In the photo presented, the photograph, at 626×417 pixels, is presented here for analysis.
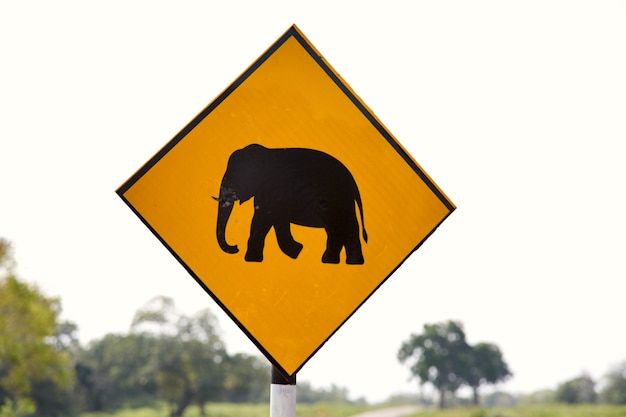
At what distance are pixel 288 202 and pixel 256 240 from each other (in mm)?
151

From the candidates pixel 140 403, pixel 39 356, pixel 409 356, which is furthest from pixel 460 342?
pixel 39 356

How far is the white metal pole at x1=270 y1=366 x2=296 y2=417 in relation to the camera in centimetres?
203

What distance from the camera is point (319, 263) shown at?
2.11 metres

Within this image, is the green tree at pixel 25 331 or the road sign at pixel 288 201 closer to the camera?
the road sign at pixel 288 201

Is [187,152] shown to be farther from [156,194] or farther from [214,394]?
[214,394]

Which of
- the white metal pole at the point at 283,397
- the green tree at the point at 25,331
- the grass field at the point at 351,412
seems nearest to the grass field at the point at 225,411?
the grass field at the point at 351,412

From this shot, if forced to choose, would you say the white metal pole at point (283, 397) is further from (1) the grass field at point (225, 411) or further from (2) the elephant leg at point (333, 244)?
(1) the grass field at point (225, 411)

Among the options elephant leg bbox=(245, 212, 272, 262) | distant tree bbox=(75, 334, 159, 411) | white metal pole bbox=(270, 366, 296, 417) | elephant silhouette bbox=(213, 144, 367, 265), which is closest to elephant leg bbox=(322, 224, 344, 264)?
elephant silhouette bbox=(213, 144, 367, 265)

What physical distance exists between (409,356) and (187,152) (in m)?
47.0

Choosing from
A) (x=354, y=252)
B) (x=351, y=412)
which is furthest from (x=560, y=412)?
(x=354, y=252)

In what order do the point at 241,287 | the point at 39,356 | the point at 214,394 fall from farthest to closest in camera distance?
the point at 214,394 < the point at 39,356 < the point at 241,287

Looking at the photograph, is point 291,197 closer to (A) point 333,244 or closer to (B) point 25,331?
(A) point 333,244

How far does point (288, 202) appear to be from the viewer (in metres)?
2.13

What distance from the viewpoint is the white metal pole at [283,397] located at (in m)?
2.03
